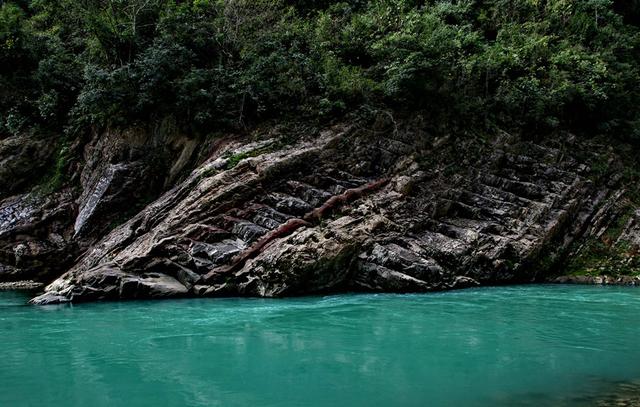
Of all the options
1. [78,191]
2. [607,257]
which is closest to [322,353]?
[607,257]

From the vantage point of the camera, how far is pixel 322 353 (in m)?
8.25

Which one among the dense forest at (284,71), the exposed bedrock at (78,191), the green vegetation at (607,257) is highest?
the dense forest at (284,71)

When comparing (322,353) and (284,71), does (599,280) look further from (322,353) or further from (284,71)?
(284,71)

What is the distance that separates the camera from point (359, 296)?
14609 millimetres

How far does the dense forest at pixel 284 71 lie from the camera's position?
1958 centimetres

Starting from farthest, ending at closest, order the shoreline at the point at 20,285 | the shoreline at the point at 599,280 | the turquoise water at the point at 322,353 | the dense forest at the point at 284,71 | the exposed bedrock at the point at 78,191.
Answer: the dense forest at the point at 284,71 < the exposed bedrock at the point at 78,191 < the shoreline at the point at 20,285 < the shoreline at the point at 599,280 < the turquoise water at the point at 322,353

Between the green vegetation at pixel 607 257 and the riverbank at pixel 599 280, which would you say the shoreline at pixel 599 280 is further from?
the green vegetation at pixel 607 257

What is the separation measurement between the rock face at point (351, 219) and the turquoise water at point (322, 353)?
5.86 feet

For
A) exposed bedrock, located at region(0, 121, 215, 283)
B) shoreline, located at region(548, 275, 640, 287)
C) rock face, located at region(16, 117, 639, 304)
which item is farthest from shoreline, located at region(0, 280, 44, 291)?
shoreline, located at region(548, 275, 640, 287)

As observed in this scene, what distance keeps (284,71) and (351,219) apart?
7.49 meters

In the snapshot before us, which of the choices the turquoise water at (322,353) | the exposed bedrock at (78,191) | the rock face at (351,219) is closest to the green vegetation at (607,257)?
the rock face at (351,219)

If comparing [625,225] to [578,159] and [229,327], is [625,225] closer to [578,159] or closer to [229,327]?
[578,159]

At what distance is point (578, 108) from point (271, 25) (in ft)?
46.6

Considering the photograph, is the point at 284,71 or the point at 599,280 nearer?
the point at 599,280
